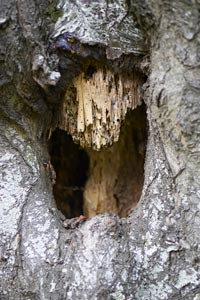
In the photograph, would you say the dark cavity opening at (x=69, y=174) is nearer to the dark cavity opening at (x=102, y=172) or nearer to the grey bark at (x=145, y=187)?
the dark cavity opening at (x=102, y=172)

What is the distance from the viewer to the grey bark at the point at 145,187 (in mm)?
970

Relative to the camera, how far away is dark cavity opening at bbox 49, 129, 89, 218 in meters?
1.43

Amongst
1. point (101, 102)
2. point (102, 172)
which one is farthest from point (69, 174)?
point (101, 102)

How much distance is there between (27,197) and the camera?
1.09 meters

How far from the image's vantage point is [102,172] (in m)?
1.39

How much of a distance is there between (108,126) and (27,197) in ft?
0.89

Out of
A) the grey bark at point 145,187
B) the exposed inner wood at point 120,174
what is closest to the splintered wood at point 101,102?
the grey bark at point 145,187

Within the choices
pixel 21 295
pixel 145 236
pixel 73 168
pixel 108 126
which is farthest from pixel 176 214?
pixel 73 168

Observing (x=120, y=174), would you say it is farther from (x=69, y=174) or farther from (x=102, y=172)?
(x=69, y=174)

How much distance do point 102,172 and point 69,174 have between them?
5.7 inches

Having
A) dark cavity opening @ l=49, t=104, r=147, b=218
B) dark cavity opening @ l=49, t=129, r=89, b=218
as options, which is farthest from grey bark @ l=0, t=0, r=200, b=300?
dark cavity opening @ l=49, t=129, r=89, b=218

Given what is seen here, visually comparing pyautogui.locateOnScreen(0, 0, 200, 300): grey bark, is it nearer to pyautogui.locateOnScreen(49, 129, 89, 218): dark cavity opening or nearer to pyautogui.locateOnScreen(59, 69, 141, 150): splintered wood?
pyautogui.locateOnScreen(59, 69, 141, 150): splintered wood

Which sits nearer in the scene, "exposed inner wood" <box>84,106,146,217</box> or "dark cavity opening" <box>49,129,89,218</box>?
"exposed inner wood" <box>84,106,146,217</box>

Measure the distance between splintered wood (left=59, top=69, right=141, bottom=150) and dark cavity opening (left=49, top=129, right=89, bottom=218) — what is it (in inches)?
10.6
